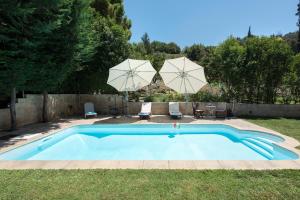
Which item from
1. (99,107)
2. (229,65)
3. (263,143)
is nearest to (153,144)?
→ (263,143)

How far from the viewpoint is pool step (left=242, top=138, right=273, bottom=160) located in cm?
898

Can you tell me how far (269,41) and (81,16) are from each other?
36.3 feet

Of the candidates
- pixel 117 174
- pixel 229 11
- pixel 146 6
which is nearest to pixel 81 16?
pixel 117 174

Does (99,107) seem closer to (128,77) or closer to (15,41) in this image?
(128,77)

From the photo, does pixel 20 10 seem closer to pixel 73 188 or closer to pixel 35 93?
pixel 35 93

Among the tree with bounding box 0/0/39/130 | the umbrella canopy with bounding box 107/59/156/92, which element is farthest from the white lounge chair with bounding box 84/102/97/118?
the tree with bounding box 0/0/39/130

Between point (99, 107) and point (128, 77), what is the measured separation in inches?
149

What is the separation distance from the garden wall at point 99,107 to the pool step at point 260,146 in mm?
5370

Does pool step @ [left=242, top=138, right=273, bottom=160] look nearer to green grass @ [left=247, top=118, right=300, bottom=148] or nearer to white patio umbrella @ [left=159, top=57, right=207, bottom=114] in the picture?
green grass @ [left=247, top=118, right=300, bottom=148]

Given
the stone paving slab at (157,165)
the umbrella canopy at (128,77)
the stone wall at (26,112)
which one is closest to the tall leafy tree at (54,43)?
the stone wall at (26,112)

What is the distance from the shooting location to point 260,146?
1000 centimetres

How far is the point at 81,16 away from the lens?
13.1 meters

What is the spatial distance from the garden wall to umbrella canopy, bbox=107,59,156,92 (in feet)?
7.08

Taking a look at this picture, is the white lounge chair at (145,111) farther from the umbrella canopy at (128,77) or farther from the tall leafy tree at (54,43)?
the tall leafy tree at (54,43)
